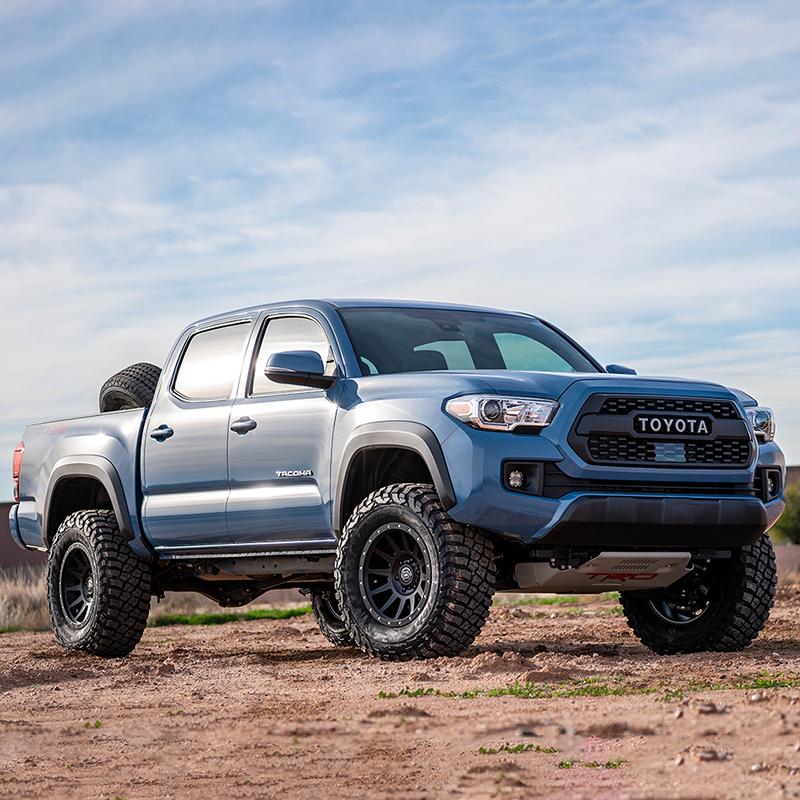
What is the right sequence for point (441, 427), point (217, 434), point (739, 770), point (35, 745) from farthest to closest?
point (217, 434) < point (441, 427) < point (35, 745) < point (739, 770)

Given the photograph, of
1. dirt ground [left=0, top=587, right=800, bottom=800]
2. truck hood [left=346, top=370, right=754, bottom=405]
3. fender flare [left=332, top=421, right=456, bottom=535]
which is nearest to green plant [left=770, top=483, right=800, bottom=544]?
dirt ground [left=0, top=587, right=800, bottom=800]

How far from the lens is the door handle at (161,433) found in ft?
33.6

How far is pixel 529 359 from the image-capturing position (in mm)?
9938

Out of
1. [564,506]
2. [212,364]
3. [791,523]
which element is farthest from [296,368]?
[791,523]

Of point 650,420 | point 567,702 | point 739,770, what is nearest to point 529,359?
point 650,420

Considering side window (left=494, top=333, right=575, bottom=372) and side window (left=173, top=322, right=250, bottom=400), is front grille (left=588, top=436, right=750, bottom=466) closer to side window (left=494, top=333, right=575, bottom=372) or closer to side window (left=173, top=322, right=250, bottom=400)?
side window (left=494, top=333, right=575, bottom=372)

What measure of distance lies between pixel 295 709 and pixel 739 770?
Answer: 2.49m

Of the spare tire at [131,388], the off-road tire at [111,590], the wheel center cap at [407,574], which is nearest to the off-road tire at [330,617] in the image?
the off-road tire at [111,590]

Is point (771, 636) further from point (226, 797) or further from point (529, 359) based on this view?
point (226, 797)

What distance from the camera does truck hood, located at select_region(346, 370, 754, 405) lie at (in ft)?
27.3

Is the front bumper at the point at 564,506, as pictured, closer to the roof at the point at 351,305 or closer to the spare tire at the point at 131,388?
the roof at the point at 351,305

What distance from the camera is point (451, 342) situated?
9758mm

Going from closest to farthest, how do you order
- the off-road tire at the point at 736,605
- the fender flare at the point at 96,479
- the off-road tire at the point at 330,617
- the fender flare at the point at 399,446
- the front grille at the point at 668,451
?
the fender flare at the point at 399,446 < the front grille at the point at 668,451 < the off-road tire at the point at 736,605 < the fender flare at the point at 96,479 < the off-road tire at the point at 330,617

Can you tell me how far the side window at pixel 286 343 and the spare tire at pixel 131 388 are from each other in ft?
4.60
